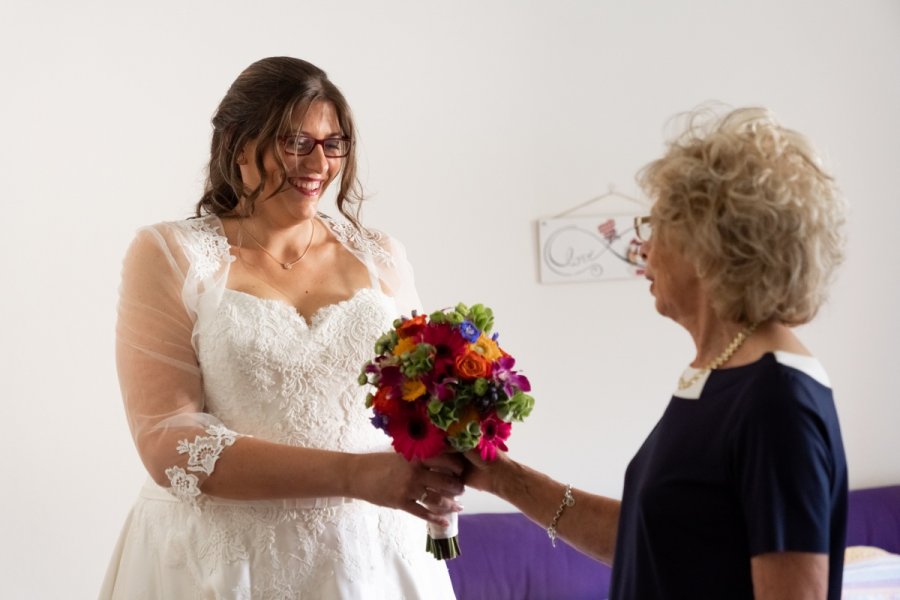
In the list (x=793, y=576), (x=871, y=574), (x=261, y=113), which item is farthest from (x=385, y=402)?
(x=871, y=574)

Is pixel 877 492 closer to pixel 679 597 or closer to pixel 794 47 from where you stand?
pixel 794 47

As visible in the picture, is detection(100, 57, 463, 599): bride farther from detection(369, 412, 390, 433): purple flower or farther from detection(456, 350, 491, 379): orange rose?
detection(456, 350, 491, 379): orange rose

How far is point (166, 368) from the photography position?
7.82 ft

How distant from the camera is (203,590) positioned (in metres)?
2.37

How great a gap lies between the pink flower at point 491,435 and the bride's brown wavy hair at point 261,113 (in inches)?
30.1

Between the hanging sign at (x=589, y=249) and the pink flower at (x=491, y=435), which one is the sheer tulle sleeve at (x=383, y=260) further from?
the hanging sign at (x=589, y=249)

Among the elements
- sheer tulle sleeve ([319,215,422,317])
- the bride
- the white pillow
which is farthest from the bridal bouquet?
the white pillow

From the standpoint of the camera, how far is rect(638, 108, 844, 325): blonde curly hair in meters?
1.55

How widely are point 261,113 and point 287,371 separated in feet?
1.97

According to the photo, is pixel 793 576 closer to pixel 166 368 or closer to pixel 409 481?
pixel 409 481

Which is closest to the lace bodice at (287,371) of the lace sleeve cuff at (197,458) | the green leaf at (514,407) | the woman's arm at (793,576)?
the lace sleeve cuff at (197,458)

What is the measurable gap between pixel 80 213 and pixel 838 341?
10.8 ft

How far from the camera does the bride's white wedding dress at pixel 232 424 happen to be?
7.79 feet

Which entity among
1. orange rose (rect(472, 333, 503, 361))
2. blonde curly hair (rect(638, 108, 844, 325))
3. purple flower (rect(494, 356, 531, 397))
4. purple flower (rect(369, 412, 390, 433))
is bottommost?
purple flower (rect(369, 412, 390, 433))
